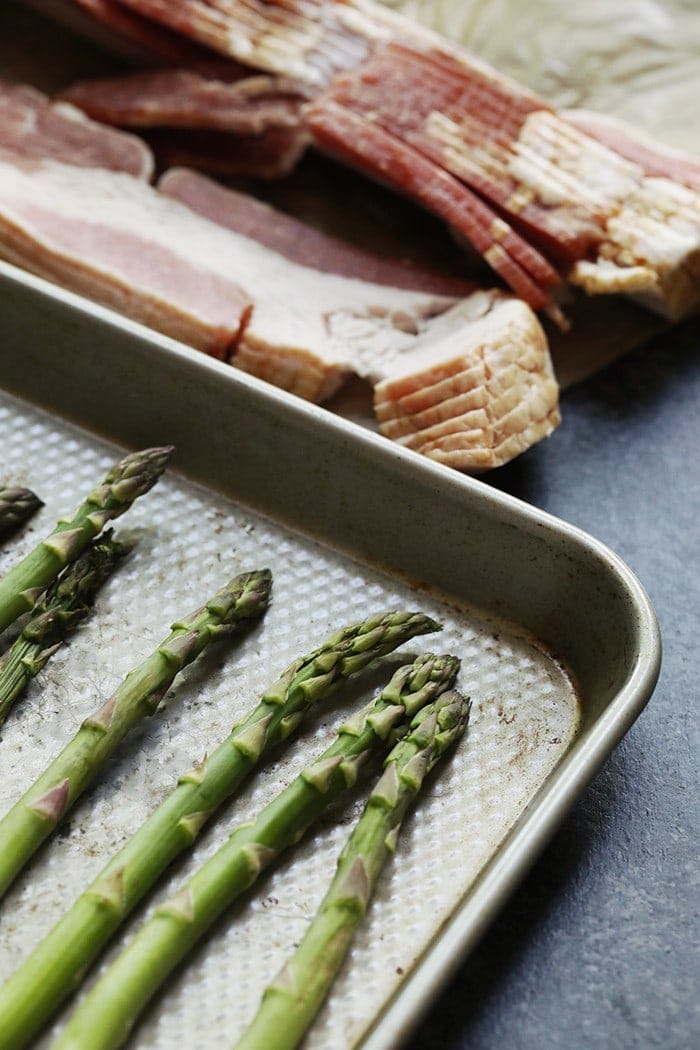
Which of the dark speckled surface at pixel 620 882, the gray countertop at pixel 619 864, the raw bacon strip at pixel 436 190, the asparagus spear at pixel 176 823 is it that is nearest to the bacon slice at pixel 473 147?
the raw bacon strip at pixel 436 190

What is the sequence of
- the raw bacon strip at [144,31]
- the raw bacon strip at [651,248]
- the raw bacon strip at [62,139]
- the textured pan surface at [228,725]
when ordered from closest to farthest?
1. the textured pan surface at [228,725]
2. the raw bacon strip at [651,248]
3. the raw bacon strip at [62,139]
4. the raw bacon strip at [144,31]

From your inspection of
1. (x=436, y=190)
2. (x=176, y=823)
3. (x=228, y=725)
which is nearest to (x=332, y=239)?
(x=436, y=190)

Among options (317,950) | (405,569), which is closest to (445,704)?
(405,569)

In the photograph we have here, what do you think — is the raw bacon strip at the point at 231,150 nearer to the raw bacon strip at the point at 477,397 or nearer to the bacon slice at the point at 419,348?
the bacon slice at the point at 419,348

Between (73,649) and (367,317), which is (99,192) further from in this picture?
(73,649)

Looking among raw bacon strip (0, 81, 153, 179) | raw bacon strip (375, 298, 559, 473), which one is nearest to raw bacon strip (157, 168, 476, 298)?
raw bacon strip (0, 81, 153, 179)
